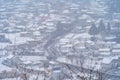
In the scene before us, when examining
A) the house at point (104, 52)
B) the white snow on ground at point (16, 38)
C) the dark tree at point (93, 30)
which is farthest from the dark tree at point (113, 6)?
the house at point (104, 52)

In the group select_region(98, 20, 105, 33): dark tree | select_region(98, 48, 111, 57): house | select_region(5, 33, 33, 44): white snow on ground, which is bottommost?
select_region(98, 48, 111, 57): house

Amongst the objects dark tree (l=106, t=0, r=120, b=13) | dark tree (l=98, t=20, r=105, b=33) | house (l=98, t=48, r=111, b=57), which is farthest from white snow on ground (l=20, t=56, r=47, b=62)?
dark tree (l=106, t=0, r=120, b=13)

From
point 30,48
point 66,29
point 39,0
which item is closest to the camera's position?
point 30,48

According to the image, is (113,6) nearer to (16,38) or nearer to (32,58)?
(16,38)

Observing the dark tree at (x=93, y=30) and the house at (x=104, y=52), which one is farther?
the dark tree at (x=93, y=30)

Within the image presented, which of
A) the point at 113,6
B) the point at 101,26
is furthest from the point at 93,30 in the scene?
the point at 113,6

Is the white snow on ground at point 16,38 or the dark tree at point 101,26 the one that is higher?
the dark tree at point 101,26

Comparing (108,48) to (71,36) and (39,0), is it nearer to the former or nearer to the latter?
(71,36)

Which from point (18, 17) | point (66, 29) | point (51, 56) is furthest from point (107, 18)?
point (51, 56)

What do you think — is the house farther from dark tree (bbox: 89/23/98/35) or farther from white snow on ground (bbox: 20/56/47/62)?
dark tree (bbox: 89/23/98/35)

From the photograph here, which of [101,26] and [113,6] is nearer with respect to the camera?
[101,26]

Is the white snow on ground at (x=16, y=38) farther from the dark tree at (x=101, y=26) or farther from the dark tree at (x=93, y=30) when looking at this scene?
the dark tree at (x=101, y=26)
